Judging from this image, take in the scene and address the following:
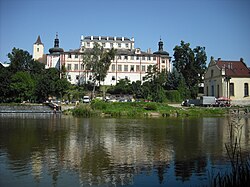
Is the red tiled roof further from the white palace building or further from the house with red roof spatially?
the white palace building

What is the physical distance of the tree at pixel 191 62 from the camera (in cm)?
7725

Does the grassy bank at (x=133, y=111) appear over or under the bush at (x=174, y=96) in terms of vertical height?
under

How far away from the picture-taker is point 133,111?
147 ft

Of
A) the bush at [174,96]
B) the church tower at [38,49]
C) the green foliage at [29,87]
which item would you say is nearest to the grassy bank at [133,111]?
the green foliage at [29,87]

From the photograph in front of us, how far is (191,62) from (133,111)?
3800 centimetres

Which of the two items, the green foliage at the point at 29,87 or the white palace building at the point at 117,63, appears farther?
the white palace building at the point at 117,63

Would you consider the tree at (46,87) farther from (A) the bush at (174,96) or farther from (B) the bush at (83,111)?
(A) the bush at (174,96)

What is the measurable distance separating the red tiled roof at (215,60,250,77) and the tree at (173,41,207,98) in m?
11.8

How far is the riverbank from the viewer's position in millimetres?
43156

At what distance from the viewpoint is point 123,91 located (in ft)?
236

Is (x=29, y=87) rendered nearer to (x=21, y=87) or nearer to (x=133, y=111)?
(x=21, y=87)

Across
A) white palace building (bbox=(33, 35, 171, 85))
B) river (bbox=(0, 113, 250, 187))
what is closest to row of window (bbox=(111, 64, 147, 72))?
white palace building (bbox=(33, 35, 171, 85))

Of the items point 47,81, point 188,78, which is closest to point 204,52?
point 188,78

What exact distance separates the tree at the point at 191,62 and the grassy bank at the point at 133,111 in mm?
31361
